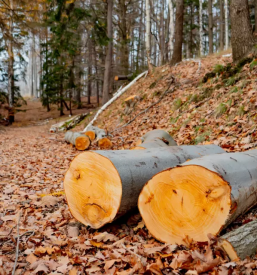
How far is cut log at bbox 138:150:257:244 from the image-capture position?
6.92 ft

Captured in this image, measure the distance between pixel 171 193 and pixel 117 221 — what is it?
96cm

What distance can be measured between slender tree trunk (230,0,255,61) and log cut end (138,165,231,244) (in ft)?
21.8

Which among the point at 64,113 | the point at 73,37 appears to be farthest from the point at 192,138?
the point at 64,113

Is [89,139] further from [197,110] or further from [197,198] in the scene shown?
[197,198]

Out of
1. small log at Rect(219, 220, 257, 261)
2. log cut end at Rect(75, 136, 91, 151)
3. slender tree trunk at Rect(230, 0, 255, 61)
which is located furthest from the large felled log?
slender tree trunk at Rect(230, 0, 255, 61)

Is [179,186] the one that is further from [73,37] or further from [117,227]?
[73,37]

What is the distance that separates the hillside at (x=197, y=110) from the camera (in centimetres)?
532

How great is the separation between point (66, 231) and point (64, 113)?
20.5 m

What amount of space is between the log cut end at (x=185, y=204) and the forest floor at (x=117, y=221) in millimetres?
132

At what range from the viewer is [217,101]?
6754 millimetres

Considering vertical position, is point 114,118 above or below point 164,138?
above

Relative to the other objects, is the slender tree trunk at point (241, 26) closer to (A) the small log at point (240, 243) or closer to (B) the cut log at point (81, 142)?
(B) the cut log at point (81, 142)

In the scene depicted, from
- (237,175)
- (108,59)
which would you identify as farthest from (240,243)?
(108,59)

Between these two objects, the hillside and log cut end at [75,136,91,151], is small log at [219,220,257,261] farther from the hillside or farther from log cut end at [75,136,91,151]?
log cut end at [75,136,91,151]
